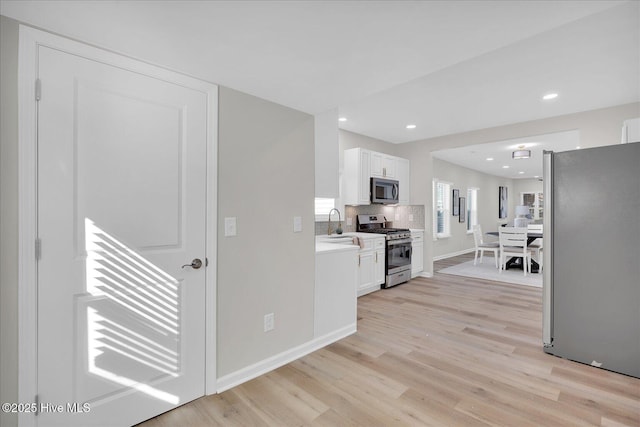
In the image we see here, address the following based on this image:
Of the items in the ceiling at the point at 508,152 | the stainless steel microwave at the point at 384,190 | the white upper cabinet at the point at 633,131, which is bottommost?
the stainless steel microwave at the point at 384,190

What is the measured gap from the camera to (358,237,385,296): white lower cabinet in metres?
4.41

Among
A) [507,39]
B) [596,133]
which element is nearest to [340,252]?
[507,39]

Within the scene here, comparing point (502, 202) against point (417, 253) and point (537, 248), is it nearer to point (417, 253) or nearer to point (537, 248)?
point (537, 248)

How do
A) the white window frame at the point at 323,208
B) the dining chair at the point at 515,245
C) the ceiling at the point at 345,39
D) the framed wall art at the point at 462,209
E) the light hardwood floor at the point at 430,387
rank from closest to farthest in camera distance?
the ceiling at the point at 345,39, the light hardwood floor at the point at 430,387, the white window frame at the point at 323,208, the dining chair at the point at 515,245, the framed wall art at the point at 462,209

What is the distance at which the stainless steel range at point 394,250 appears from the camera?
4.91 meters

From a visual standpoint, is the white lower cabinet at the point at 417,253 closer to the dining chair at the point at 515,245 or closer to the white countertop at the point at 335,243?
the white countertop at the point at 335,243

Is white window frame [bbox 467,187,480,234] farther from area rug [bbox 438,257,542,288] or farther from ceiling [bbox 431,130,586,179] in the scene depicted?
area rug [bbox 438,257,542,288]

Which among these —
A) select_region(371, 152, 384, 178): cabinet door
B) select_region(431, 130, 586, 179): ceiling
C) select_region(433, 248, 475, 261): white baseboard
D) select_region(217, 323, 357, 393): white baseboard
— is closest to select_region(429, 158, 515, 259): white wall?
select_region(433, 248, 475, 261): white baseboard

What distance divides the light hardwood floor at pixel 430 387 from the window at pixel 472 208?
6.57 m

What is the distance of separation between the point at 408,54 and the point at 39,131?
6.47ft

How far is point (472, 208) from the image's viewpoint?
969 centimetres

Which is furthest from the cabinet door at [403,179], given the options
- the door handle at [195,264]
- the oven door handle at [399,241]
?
the door handle at [195,264]

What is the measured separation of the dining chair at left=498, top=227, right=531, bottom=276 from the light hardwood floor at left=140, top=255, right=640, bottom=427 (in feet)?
9.84

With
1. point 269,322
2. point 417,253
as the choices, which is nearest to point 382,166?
point 417,253
